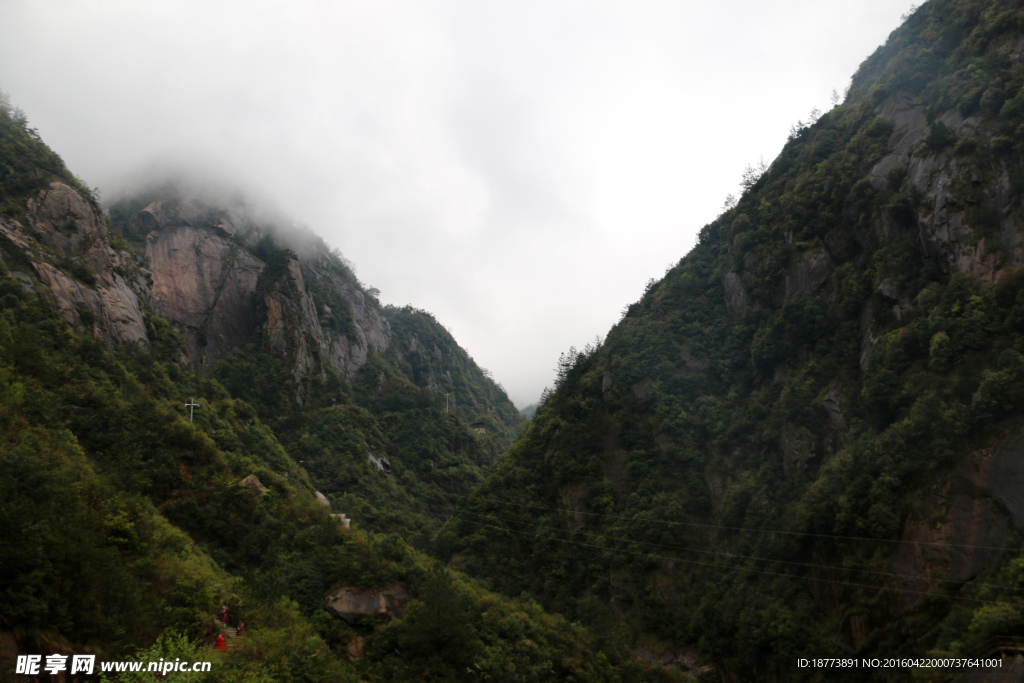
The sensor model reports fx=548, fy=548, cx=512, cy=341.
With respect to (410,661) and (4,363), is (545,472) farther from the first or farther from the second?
(4,363)

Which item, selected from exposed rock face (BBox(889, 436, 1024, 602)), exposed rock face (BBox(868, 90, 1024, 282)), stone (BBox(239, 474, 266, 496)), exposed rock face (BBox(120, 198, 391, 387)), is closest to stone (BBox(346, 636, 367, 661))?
stone (BBox(239, 474, 266, 496))

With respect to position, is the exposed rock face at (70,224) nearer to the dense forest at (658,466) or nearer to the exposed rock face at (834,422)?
the dense forest at (658,466)

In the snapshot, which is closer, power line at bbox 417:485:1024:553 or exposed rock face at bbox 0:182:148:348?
power line at bbox 417:485:1024:553

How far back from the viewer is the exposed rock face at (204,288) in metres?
79.3

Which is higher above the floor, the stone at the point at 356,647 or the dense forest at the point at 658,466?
the dense forest at the point at 658,466

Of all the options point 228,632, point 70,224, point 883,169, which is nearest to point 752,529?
point 883,169

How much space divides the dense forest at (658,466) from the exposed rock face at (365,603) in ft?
0.44

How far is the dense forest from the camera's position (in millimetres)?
23938

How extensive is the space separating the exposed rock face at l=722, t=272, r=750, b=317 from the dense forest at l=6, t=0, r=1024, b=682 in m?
0.33

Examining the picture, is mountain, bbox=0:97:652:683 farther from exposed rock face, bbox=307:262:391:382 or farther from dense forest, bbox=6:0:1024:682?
exposed rock face, bbox=307:262:391:382

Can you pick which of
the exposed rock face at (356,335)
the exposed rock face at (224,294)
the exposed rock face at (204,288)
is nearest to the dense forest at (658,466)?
the exposed rock face at (204,288)

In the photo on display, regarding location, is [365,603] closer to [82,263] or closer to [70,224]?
[82,263]

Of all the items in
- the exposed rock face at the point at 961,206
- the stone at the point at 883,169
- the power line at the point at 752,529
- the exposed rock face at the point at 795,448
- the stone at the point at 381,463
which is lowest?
the power line at the point at 752,529

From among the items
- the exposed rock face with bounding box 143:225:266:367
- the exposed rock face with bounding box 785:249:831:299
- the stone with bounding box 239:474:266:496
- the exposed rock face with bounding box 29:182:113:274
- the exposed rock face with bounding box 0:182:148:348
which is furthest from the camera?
the exposed rock face with bounding box 143:225:266:367
